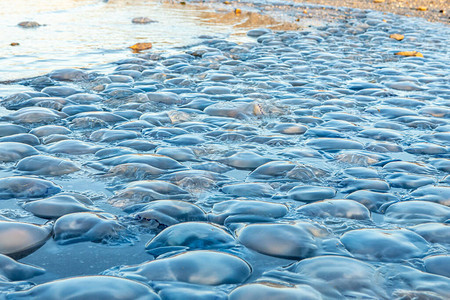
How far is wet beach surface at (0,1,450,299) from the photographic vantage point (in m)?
1.93

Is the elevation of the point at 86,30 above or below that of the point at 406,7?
below

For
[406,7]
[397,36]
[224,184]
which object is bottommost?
[224,184]

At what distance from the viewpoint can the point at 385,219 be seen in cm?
246

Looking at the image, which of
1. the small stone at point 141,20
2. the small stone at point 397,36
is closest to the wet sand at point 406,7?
the small stone at point 397,36

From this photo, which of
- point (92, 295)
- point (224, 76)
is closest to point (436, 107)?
point (224, 76)

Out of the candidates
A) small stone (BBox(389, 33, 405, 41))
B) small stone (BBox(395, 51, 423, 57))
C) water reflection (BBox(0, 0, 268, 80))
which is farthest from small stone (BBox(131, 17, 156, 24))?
small stone (BBox(395, 51, 423, 57))

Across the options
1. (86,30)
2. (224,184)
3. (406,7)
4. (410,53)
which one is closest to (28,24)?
(86,30)

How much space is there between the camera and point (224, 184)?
2.81m

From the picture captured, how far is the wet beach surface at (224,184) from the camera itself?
193cm

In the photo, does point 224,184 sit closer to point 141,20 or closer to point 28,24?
point 28,24

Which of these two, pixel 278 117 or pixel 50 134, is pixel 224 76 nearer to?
pixel 278 117

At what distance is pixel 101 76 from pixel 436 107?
304 centimetres

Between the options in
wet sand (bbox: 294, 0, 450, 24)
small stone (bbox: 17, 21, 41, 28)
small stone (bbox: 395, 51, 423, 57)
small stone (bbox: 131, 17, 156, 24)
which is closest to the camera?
small stone (bbox: 395, 51, 423, 57)

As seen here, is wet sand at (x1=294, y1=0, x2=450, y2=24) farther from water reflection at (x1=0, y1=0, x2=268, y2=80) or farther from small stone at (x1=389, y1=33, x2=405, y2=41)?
water reflection at (x1=0, y1=0, x2=268, y2=80)
